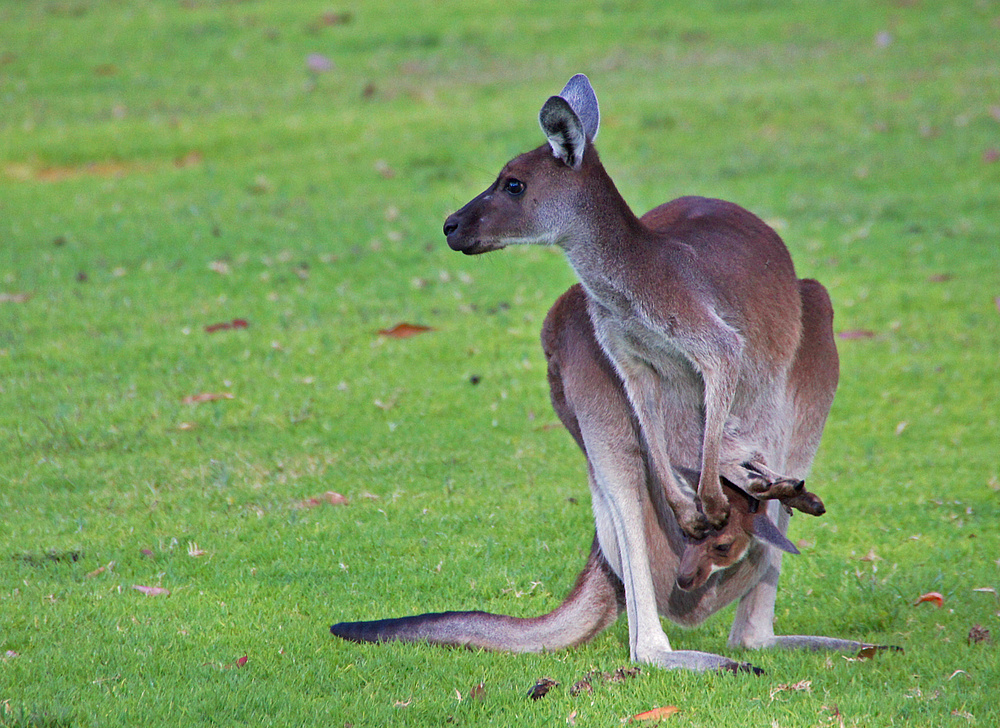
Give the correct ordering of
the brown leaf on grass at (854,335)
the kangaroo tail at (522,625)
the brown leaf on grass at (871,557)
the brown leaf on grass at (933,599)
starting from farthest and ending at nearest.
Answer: the brown leaf on grass at (854,335)
the brown leaf on grass at (871,557)
the brown leaf on grass at (933,599)
the kangaroo tail at (522,625)

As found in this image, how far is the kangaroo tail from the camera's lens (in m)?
3.82

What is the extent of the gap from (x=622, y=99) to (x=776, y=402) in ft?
33.4

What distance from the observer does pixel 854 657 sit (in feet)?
12.4

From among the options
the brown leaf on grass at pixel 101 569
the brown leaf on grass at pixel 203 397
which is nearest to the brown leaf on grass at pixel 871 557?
the brown leaf on grass at pixel 101 569

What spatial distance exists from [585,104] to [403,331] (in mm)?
4044

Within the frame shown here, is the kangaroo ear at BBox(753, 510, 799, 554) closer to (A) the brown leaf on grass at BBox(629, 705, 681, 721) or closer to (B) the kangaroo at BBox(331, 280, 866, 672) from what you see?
(B) the kangaroo at BBox(331, 280, 866, 672)

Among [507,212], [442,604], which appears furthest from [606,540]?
[507,212]

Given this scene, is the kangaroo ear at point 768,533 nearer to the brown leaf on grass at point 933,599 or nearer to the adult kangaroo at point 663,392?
the adult kangaroo at point 663,392

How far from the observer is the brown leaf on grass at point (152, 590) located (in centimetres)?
430

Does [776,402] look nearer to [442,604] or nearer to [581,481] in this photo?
[442,604]

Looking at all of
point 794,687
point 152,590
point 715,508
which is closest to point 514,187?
point 715,508

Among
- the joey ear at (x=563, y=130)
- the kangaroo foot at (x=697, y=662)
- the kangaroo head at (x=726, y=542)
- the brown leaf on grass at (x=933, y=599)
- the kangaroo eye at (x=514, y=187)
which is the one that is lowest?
the brown leaf on grass at (x=933, y=599)

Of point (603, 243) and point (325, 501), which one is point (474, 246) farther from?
point (325, 501)

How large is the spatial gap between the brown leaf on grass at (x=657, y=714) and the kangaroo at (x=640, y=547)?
11.3 inches
